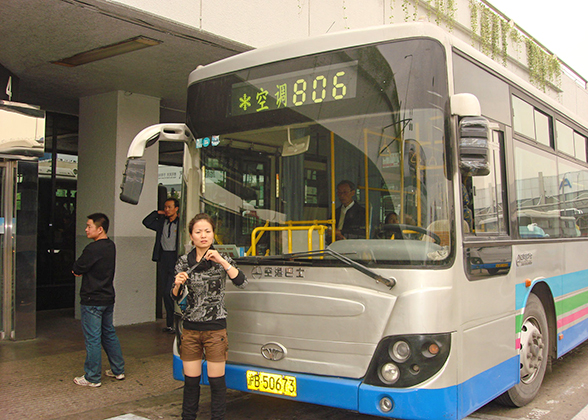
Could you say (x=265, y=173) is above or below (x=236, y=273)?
above

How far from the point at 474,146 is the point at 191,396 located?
2924 mm

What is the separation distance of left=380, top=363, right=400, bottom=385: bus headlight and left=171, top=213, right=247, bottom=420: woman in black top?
1.25 m

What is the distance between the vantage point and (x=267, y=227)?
4.64 m

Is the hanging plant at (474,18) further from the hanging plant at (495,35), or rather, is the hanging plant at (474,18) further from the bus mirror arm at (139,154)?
the bus mirror arm at (139,154)

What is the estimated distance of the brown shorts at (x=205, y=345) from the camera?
14.4ft

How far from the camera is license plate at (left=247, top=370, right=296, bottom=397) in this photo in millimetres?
4137

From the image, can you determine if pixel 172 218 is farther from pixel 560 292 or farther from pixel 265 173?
pixel 560 292

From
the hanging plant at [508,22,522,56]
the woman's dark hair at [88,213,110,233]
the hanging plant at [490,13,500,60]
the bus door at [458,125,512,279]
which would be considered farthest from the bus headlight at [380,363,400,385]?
the hanging plant at [508,22,522,56]

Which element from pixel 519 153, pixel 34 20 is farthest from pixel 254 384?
pixel 34 20

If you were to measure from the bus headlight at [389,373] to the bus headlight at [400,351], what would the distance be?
0.17ft

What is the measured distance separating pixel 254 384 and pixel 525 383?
2.64 meters

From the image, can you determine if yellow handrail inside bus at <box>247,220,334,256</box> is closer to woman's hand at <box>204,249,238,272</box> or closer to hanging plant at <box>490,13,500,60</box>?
woman's hand at <box>204,249,238,272</box>

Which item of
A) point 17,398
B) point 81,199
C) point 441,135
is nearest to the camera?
point 441,135

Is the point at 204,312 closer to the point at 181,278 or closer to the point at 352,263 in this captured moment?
the point at 181,278
